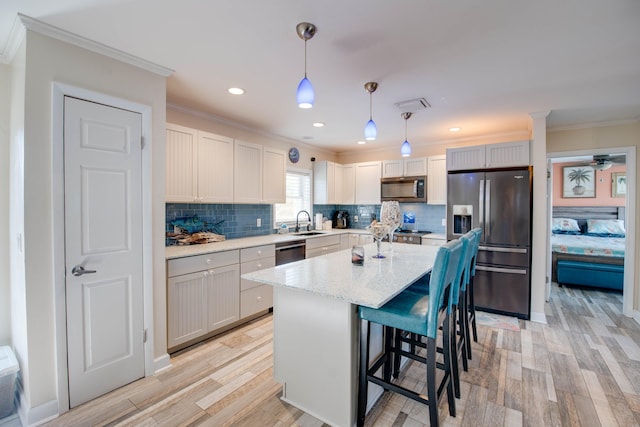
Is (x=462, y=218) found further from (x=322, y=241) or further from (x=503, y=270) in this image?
(x=322, y=241)

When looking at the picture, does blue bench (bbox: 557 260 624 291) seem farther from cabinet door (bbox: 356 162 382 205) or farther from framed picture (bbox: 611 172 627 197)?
cabinet door (bbox: 356 162 382 205)

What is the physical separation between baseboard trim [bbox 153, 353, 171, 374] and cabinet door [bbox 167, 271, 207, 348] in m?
0.15

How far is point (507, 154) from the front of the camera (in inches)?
144

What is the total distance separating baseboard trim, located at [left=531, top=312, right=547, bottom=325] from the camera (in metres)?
3.40

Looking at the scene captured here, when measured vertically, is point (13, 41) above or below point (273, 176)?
above

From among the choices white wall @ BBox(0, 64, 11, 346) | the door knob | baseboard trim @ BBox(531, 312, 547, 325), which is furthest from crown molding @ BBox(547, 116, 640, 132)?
white wall @ BBox(0, 64, 11, 346)

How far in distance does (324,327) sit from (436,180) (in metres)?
3.61

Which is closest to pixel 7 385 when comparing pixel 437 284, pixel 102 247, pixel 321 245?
pixel 102 247

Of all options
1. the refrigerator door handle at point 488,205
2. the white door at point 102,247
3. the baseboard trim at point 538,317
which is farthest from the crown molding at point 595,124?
the white door at point 102,247

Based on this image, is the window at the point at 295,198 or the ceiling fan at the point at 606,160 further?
the ceiling fan at the point at 606,160

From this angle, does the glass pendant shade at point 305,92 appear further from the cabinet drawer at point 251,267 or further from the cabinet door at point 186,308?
the cabinet drawer at point 251,267

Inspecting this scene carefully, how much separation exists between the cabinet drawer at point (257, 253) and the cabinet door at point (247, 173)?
0.65m

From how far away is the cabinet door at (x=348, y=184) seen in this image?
546cm

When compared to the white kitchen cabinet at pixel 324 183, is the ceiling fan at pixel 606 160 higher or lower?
higher
